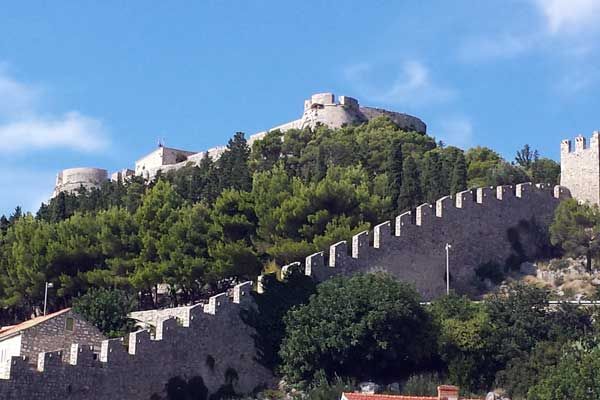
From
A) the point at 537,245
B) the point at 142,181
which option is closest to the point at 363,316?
the point at 537,245

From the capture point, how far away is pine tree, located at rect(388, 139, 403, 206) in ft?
168

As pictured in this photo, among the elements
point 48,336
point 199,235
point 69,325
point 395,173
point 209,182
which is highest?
point 209,182

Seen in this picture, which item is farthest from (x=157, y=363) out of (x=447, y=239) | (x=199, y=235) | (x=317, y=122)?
(x=317, y=122)

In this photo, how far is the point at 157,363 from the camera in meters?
35.9

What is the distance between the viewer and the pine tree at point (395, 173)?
5106 cm

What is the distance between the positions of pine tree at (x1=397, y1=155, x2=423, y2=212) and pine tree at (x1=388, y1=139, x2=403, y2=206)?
25cm

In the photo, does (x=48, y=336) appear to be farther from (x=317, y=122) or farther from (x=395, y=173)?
(x=317, y=122)

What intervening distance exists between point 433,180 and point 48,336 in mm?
20024

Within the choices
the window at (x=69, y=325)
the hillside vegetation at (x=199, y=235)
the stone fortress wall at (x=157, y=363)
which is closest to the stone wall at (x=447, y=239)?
the hillside vegetation at (x=199, y=235)

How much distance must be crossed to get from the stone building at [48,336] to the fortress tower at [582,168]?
20118 millimetres

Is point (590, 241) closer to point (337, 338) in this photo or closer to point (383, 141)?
point (337, 338)

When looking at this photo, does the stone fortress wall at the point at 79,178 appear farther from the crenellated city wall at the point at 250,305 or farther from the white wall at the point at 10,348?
the white wall at the point at 10,348

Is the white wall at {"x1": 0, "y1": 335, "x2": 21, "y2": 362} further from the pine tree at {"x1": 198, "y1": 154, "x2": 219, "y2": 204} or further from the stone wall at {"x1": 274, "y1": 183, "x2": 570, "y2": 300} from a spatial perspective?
the pine tree at {"x1": 198, "y1": 154, "x2": 219, "y2": 204}

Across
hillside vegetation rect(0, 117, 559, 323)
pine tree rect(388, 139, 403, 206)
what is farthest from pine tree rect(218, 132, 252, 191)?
pine tree rect(388, 139, 403, 206)
